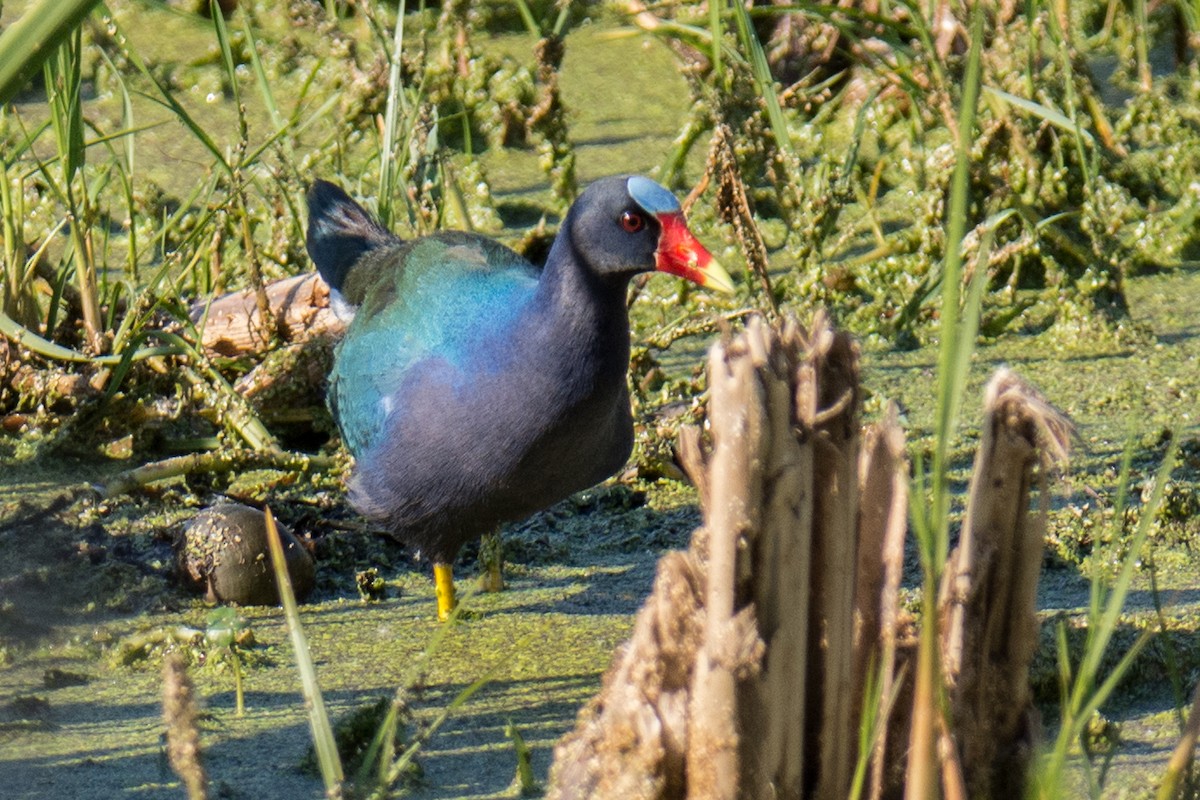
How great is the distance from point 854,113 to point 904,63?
1.89ft

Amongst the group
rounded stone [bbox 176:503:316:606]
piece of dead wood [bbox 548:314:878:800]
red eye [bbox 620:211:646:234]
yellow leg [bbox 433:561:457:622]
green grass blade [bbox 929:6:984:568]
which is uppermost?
green grass blade [bbox 929:6:984:568]

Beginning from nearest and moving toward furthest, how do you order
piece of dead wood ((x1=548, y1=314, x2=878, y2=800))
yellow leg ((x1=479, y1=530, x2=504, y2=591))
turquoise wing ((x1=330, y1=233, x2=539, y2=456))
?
piece of dead wood ((x1=548, y1=314, x2=878, y2=800)), turquoise wing ((x1=330, y1=233, x2=539, y2=456)), yellow leg ((x1=479, y1=530, x2=504, y2=591))

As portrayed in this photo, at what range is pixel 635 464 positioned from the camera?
3426 millimetres

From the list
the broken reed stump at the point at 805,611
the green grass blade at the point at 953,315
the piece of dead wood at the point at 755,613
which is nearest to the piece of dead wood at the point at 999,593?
the broken reed stump at the point at 805,611

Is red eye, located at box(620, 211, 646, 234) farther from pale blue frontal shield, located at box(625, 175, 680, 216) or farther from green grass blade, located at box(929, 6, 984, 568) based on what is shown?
green grass blade, located at box(929, 6, 984, 568)

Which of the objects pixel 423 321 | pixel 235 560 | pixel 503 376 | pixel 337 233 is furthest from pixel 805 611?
pixel 337 233

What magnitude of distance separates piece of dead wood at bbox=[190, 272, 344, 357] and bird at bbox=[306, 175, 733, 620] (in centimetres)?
74

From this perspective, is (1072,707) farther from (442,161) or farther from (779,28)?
(779,28)

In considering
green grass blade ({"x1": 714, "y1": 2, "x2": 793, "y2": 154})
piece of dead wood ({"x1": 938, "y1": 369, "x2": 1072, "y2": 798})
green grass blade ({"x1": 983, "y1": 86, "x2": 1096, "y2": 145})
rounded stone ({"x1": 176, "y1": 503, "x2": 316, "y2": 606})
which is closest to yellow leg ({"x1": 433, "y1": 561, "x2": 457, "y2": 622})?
rounded stone ({"x1": 176, "y1": 503, "x2": 316, "y2": 606})

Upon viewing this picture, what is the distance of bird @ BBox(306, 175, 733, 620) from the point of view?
2656 millimetres

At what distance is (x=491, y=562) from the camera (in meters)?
3.05

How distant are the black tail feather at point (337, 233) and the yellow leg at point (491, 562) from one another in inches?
30.2

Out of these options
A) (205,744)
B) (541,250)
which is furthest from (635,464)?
(205,744)

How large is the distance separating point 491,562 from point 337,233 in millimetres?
944
